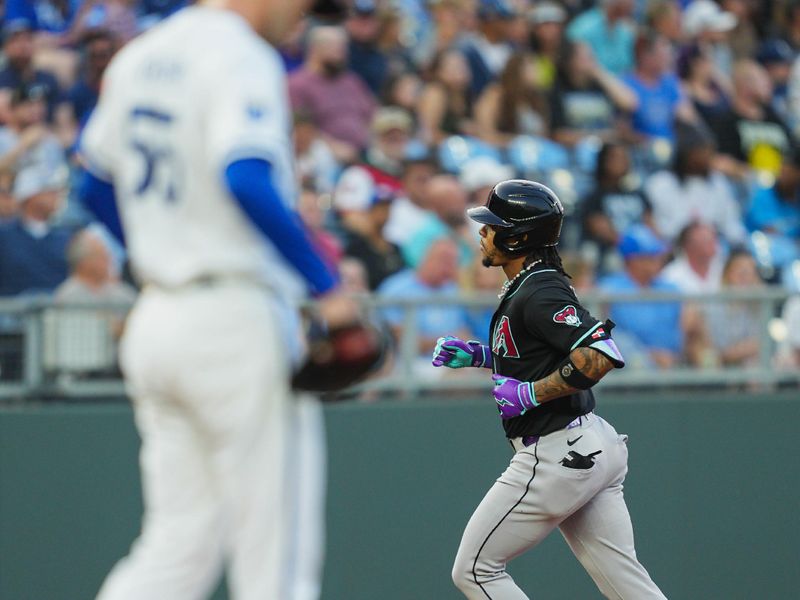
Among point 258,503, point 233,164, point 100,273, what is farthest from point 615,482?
point 100,273

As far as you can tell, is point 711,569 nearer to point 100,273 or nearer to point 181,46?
point 100,273

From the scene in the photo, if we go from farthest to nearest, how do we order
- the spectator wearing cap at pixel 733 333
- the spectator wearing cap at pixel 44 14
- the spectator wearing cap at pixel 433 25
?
the spectator wearing cap at pixel 433 25 < the spectator wearing cap at pixel 44 14 < the spectator wearing cap at pixel 733 333

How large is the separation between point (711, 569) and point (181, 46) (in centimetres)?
519

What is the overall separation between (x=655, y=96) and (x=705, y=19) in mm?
1663

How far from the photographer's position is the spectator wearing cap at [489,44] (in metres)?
10.9

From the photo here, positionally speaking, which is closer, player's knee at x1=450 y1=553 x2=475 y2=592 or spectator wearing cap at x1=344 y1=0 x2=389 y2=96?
player's knee at x1=450 y1=553 x2=475 y2=592

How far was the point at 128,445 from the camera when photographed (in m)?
7.25

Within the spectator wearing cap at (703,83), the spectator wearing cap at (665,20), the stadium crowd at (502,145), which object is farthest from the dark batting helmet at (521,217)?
the spectator wearing cap at (665,20)

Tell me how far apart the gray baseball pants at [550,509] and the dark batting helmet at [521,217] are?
0.67 metres

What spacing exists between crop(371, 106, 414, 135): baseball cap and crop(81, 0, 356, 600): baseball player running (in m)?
5.95

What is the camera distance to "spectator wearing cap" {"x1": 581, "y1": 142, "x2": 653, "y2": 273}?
9359 mm

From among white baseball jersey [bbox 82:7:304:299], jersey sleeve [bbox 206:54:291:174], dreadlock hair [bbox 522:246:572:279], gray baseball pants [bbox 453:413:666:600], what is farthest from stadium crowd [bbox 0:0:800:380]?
jersey sleeve [bbox 206:54:291:174]

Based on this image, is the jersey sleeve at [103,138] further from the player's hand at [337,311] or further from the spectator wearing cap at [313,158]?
the spectator wearing cap at [313,158]

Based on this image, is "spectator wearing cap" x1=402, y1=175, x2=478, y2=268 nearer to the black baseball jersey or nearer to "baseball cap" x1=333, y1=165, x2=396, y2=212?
"baseball cap" x1=333, y1=165, x2=396, y2=212
